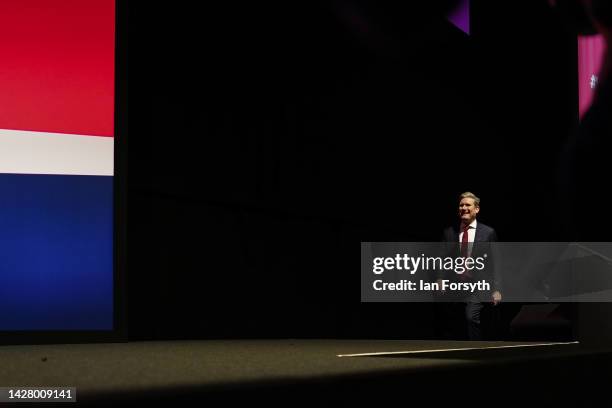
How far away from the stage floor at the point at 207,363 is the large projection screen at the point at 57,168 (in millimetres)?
324

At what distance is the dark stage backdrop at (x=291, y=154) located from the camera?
572cm

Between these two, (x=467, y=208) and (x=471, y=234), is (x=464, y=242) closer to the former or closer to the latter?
(x=471, y=234)

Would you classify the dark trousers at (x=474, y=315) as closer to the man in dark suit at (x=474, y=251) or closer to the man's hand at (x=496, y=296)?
the man in dark suit at (x=474, y=251)

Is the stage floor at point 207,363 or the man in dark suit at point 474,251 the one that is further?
the man in dark suit at point 474,251

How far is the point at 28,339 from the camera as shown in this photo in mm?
5238

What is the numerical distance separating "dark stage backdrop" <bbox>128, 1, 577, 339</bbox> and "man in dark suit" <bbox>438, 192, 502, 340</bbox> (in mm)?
1412

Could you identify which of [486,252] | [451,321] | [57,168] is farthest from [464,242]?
[57,168]

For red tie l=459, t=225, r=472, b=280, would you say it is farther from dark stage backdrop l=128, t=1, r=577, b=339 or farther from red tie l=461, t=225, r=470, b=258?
dark stage backdrop l=128, t=1, r=577, b=339

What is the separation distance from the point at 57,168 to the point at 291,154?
1753 mm

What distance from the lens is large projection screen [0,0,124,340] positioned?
523 centimetres

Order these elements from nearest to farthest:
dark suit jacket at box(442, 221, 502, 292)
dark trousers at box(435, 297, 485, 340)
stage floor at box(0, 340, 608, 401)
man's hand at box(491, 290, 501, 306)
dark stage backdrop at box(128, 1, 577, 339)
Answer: stage floor at box(0, 340, 608, 401) < man's hand at box(491, 290, 501, 306) < dark suit jacket at box(442, 221, 502, 292) < dark stage backdrop at box(128, 1, 577, 339) < dark trousers at box(435, 297, 485, 340)

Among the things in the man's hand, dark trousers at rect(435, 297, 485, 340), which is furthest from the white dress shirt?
dark trousers at rect(435, 297, 485, 340)

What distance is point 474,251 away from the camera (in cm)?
532

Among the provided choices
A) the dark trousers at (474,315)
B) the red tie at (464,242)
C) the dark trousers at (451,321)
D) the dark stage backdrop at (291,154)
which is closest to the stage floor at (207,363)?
the dark trousers at (474,315)
